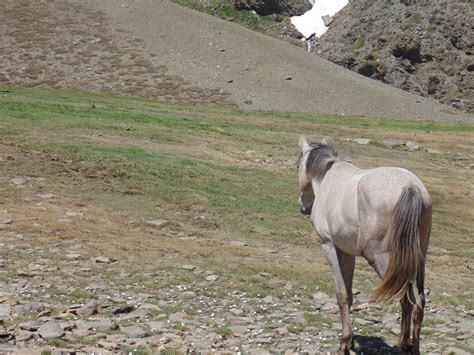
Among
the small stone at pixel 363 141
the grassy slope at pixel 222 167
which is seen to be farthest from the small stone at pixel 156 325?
→ the small stone at pixel 363 141

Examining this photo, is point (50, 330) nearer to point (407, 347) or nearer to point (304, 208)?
point (304, 208)

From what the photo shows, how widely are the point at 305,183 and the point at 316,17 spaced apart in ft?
401

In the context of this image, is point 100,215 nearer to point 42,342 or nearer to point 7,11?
point 42,342

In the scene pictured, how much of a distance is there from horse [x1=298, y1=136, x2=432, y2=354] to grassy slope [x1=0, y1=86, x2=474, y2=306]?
4.10 m

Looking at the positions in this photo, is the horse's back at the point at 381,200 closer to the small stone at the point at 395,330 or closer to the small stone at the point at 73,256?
the small stone at the point at 395,330

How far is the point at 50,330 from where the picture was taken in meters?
9.90

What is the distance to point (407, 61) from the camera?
98.2 meters

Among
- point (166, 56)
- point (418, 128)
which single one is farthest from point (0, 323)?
point (166, 56)

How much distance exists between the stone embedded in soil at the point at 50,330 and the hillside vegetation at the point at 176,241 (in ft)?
0.22

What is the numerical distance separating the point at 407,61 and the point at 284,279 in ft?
291

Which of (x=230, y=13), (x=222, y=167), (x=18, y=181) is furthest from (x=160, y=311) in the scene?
(x=230, y=13)

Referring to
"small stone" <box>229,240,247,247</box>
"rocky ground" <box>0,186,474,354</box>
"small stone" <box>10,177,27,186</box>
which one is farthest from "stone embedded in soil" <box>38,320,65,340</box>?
"small stone" <box>10,177,27,186</box>

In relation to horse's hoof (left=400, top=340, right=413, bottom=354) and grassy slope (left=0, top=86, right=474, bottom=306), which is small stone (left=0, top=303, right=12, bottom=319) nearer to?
grassy slope (left=0, top=86, right=474, bottom=306)

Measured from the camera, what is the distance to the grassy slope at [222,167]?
741 inches
